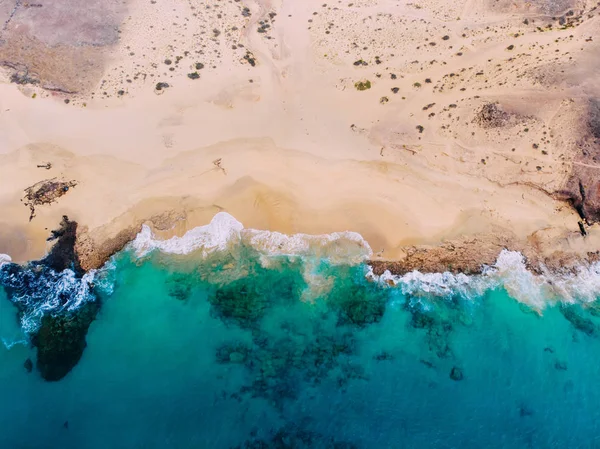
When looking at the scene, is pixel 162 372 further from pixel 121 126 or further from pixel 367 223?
pixel 121 126

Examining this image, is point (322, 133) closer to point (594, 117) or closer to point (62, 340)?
point (594, 117)

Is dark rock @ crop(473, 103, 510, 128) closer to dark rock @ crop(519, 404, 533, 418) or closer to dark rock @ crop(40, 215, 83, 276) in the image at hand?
dark rock @ crop(519, 404, 533, 418)

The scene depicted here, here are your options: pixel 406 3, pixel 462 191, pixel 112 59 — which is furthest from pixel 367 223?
pixel 112 59

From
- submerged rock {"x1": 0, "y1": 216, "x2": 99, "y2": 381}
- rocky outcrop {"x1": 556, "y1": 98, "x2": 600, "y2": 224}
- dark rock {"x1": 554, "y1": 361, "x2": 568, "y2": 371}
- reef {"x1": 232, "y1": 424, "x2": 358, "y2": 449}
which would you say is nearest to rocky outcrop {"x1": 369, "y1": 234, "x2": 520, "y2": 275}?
rocky outcrop {"x1": 556, "y1": 98, "x2": 600, "y2": 224}

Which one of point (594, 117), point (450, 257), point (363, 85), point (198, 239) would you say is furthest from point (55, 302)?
point (594, 117)

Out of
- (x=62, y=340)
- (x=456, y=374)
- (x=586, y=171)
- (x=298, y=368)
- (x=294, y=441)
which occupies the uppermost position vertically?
(x=586, y=171)
